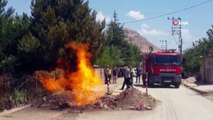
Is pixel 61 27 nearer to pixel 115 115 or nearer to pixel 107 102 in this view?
pixel 107 102

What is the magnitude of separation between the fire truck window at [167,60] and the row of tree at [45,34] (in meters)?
12.1

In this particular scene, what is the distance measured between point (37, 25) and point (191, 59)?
4697 centimetres

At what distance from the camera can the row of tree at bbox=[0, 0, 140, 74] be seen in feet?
81.6

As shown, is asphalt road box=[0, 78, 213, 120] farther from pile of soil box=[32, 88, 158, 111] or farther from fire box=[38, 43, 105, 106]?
fire box=[38, 43, 105, 106]

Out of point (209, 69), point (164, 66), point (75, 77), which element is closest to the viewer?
point (75, 77)

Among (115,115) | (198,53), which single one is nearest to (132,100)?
(115,115)

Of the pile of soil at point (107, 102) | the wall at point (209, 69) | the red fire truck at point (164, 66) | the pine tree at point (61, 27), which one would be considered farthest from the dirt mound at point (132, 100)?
the wall at point (209, 69)

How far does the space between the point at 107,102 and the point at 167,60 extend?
63.2ft

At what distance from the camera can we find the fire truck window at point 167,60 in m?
39.4

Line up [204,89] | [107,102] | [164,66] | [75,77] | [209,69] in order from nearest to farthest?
[107,102] < [75,77] < [204,89] < [164,66] < [209,69]

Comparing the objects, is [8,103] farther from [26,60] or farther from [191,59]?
[191,59]

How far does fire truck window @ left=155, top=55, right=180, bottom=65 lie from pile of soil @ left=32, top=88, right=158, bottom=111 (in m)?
17.5

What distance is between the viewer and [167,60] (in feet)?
129

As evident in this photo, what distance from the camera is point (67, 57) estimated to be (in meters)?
26.2
